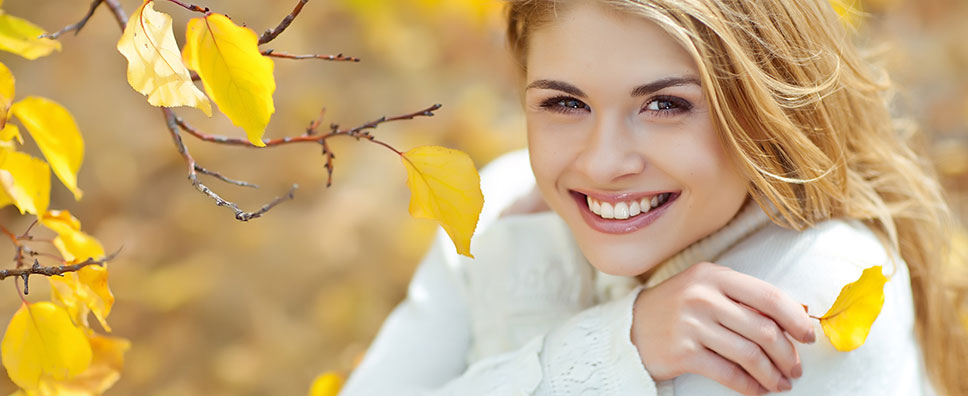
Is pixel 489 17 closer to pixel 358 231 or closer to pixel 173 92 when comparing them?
pixel 358 231

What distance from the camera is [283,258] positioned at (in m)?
2.12

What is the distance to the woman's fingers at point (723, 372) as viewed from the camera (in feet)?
2.72

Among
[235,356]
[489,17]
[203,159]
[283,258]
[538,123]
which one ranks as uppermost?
[538,123]

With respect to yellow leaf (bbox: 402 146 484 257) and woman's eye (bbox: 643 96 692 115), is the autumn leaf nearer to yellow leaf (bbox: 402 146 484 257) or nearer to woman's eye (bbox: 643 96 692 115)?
yellow leaf (bbox: 402 146 484 257)

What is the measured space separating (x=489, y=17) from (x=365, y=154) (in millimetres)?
529

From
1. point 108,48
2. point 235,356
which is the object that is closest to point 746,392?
point 235,356

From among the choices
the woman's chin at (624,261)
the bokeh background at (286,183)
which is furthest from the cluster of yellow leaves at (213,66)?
the bokeh background at (286,183)

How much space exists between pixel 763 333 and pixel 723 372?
0.06 metres

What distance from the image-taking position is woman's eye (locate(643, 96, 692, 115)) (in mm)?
858

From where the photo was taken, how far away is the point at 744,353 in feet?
2.67

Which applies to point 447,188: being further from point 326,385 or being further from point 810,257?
point 326,385

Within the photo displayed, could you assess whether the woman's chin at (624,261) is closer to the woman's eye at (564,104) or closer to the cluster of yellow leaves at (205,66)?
the woman's eye at (564,104)

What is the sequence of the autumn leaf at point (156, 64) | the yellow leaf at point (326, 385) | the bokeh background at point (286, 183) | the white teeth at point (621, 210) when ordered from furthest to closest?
1. the bokeh background at point (286, 183)
2. the yellow leaf at point (326, 385)
3. the white teeth at point (621, 210)
4. the autumn leaf at point (156, 64)

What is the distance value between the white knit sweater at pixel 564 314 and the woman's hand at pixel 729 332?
33mm
